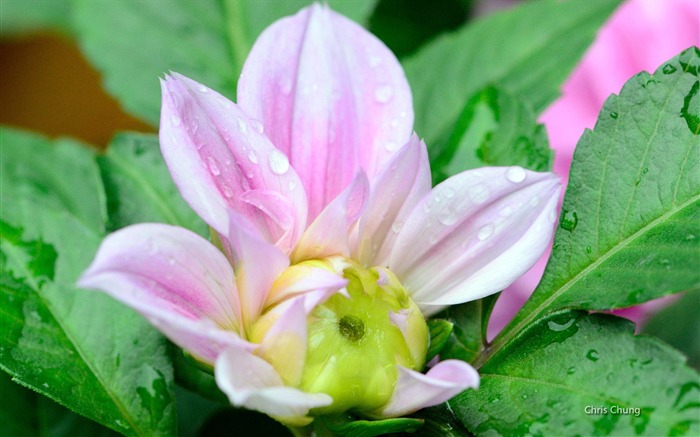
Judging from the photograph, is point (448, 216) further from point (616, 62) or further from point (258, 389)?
point (616, 62)

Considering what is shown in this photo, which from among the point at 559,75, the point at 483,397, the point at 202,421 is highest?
the point at 559,75

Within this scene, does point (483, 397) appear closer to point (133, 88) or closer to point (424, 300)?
point (424, 300)

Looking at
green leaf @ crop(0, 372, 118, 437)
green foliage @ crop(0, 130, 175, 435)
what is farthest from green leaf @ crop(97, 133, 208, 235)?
green leaf @ crop(0, 372, 118, 437)

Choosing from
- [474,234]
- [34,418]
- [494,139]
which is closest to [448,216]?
[474,234]

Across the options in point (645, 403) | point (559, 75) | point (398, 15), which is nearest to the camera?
point (645, 403)

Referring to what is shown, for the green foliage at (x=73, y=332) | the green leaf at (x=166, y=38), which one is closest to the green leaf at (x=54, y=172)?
the green leaf at (x=166, y=38)

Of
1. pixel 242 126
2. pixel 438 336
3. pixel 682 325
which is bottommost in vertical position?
pixel 682 325

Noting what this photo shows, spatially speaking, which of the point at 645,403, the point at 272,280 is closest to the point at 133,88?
the point at 272,280
